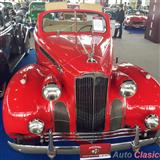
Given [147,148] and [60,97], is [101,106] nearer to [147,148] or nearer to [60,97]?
[60,97]

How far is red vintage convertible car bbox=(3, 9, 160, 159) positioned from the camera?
2.67m

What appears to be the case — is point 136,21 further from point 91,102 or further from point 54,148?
point 54,148

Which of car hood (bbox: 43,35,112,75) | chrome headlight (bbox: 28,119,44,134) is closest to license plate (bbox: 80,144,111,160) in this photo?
chrome headlight (bbox: 28,119,44,134)

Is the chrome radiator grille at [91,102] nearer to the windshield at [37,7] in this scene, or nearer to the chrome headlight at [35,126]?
the chrome headlight at [35,126]

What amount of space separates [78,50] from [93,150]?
1.27 m

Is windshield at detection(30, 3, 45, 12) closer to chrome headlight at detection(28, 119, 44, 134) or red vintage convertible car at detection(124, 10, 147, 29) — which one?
red vintage convertible car at detection(124, 10, 147, 29)

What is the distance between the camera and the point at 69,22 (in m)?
4.02

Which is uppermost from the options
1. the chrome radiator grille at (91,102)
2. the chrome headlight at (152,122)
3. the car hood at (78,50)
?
the car hood at (78,50)

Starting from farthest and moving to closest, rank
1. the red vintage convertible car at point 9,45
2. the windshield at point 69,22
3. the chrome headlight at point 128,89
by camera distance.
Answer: the red vintage convertible car at point 9,45
the windshield at point 69,22
the chrome headlight at point 128,89

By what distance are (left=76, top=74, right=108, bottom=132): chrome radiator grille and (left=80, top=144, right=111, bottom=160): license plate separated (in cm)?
28

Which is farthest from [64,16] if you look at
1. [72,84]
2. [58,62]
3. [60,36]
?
[72,84]

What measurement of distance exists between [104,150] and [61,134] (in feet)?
1.59

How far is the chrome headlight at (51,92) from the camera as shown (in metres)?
2.65

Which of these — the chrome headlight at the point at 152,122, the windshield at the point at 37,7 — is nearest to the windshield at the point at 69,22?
the chrome headlight at the point at 152,122
